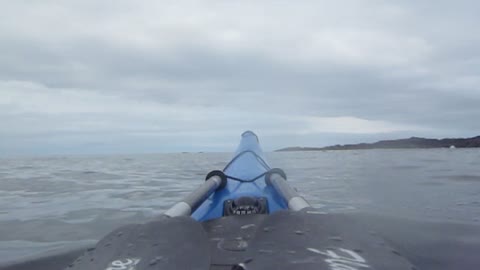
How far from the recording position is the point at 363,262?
6.08 feet

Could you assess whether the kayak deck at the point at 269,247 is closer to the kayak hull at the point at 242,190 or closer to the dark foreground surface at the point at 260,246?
the dark foreground surface at the point at 260,246

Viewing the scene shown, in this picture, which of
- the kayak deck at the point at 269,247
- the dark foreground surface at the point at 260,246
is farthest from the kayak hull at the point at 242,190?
the kayak deck at the point at 269,247

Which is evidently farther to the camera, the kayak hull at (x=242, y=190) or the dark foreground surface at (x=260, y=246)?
the kayak hull at (x=242, y=190)

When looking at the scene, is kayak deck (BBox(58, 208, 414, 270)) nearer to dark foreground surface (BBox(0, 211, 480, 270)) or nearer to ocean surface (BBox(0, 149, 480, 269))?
dark foreground surface (BBox(0, 211, 480, 270))

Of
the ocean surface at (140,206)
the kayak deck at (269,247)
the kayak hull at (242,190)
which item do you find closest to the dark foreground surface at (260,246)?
the kayak deck at (269,247)

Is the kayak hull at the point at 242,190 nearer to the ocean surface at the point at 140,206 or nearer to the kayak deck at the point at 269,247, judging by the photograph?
the ocean surface at the point at 140,206

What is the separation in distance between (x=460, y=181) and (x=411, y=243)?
6.38 meters

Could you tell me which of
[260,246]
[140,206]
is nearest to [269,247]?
[260,246]

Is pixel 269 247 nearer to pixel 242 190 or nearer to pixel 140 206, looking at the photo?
pixel 242 190

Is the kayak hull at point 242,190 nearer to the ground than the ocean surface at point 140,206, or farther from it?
farther from it

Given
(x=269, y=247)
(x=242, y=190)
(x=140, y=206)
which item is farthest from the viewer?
(x=140, y=206)

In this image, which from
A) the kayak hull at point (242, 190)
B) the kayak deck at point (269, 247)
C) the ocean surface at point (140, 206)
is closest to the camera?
the kayak deck at point (269, 247)

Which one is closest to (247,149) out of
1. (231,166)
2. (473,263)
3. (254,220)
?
(231,166)

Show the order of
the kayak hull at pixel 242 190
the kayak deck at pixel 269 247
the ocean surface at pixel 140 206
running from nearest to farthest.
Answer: the kayak deck at pixel 269 247, the kayak hull at pixel 242 190, the ocean surface at pixel 140 206
